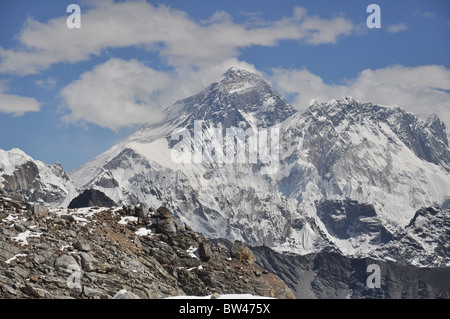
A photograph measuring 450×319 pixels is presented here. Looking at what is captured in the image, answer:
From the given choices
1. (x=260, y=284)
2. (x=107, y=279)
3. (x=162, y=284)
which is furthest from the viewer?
(x=260, y=284)

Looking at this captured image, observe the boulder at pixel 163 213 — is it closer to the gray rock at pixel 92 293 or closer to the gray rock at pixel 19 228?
the gray rock at pixel 19 228

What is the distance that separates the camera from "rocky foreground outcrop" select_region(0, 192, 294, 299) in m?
54.7

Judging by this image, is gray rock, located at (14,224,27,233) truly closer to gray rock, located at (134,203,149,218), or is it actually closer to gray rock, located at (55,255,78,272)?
gray rock, located at (55,255,78,272)

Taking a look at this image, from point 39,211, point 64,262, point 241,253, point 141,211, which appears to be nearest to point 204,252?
point 241,253

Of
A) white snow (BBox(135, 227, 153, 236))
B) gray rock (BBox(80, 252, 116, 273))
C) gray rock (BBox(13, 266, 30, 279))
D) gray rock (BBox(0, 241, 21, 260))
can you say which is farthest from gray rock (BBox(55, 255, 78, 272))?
white snow (BBox(135, 227, 153, 236))

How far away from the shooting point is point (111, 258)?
6100 centimetres

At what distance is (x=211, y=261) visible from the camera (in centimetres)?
6838
